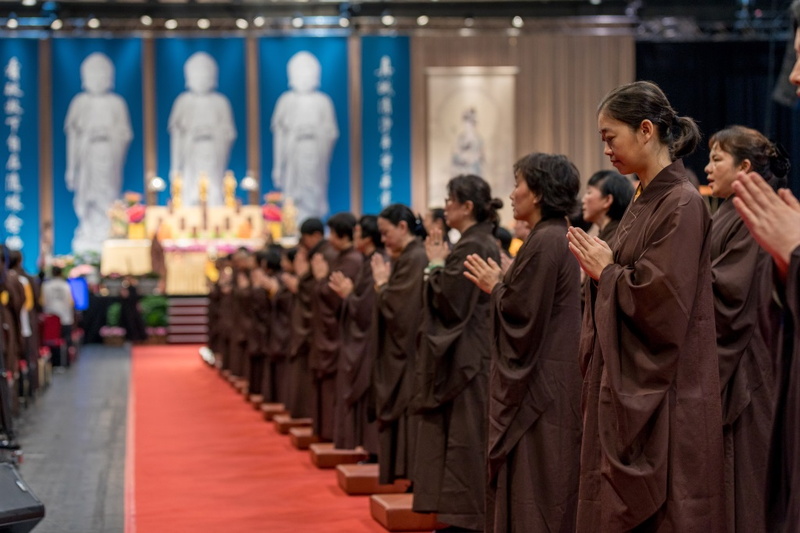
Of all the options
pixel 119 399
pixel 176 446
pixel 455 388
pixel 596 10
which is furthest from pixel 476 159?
pixel 455 388

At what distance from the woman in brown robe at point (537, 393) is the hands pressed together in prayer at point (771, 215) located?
1.49 meters

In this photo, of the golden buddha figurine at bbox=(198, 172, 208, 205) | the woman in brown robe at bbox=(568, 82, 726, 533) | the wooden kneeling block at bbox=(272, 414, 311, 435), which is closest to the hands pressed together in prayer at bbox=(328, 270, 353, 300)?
the wooden kneeling block at bbox=(272, 414, 311, 435)

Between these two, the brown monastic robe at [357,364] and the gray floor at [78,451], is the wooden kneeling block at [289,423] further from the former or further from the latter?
the brown monastic robe at [357,364]

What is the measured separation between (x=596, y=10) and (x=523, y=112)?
2614 mm

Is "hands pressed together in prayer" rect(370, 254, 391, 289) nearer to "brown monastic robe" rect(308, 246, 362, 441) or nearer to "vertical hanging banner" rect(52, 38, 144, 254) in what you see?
"brown monastic robe" rect(308, 246, 362, 441)

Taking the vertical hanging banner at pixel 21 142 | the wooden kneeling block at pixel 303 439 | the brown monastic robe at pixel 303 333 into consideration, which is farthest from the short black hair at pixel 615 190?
the vertical hanging banner at pixel 21 142

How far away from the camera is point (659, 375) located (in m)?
2.70

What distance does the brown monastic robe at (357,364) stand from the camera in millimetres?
6340

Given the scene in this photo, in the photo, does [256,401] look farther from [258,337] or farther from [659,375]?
[659,375]

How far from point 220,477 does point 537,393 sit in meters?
3.33

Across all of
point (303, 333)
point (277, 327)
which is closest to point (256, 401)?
point (277, 327)

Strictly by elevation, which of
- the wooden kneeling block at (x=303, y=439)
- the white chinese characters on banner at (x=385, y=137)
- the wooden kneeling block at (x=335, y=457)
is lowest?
the wooden kneeling block at (x=303, y=439)

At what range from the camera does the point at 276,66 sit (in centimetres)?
2119

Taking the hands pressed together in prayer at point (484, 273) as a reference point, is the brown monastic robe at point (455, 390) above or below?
below
